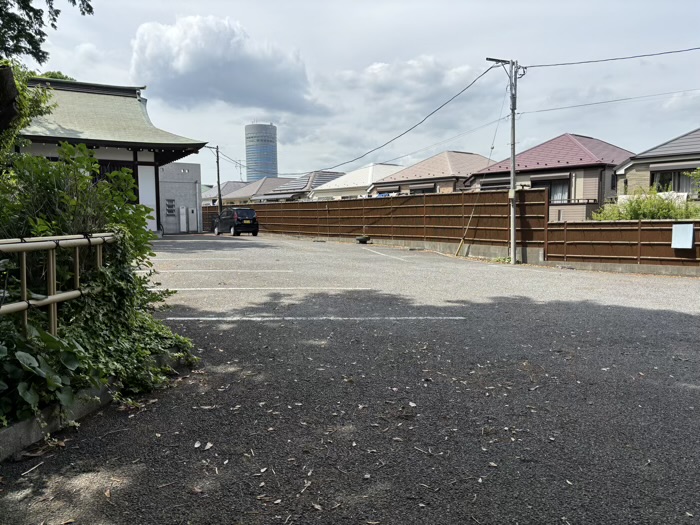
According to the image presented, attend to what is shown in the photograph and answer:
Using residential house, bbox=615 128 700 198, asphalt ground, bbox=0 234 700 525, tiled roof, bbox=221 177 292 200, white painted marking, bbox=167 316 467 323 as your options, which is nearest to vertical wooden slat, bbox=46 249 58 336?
asphalt ground, bbox=0 234 700 525

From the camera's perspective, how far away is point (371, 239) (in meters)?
22.1

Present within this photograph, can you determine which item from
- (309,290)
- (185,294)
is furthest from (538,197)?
(185,294)

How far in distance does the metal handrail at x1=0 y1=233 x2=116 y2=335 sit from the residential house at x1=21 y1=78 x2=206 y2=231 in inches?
583

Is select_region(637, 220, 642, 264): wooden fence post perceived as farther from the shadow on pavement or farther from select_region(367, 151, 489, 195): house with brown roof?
select_region(367, 151, 489, 195): house with brown roof

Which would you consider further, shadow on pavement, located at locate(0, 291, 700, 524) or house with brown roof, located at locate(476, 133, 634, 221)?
house with brown roof, located at locate(476, 133, 634, 221)

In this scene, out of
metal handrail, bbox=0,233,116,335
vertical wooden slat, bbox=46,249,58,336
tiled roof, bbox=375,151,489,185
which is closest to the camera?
metal handrail, bbox=0,233,116,335

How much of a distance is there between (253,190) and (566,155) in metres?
37.4

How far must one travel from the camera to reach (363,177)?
127 ft

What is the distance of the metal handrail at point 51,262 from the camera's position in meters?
2.89

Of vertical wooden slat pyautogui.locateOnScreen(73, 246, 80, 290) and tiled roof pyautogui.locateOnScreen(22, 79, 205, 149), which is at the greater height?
tiled roof pyautogui.locateOnScreen(22, 79, 205, 149)

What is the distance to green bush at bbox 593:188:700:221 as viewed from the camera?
1289 centimetres

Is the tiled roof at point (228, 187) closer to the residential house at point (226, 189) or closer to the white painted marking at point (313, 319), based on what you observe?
the residential house at point (226, 189)

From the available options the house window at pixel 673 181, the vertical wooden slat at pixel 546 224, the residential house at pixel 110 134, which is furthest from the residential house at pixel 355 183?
the vertical wooden slat at pixel 546 224

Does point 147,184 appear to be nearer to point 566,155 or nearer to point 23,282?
point 23,282
